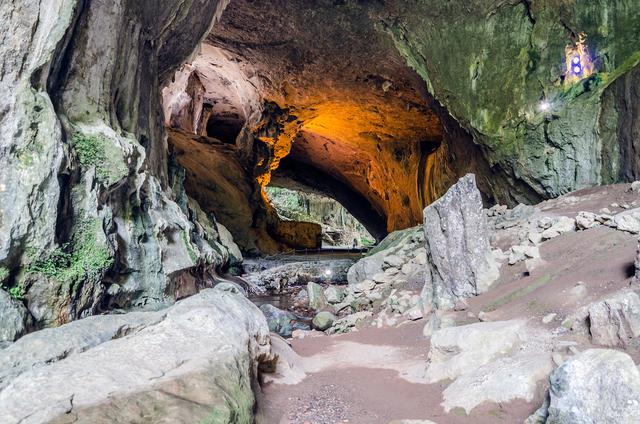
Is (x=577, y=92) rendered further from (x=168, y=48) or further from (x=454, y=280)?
(x=168, y=48)

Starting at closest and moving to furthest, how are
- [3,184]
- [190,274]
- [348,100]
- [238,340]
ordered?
[238,340], [3,184], [190,274], [348,100]

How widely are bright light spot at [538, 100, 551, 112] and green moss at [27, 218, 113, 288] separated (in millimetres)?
10822

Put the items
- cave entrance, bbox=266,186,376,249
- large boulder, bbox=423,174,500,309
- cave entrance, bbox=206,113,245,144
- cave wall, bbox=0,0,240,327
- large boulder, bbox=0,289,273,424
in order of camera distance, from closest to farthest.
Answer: large boulder, bbox=0,289,273,424
cave wall, bbox=0,0,240,327
large boulder, bbox=423,174,500,309
cave entrance, bbox=206,113,245,144
cave entrance, bbox=266,186,376,249

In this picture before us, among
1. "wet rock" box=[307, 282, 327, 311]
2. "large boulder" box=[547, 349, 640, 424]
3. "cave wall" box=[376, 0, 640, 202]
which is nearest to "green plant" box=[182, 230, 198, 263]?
"wet rock" box=[307, 282, 327, 311]

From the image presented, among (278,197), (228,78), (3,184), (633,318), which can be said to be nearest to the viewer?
(633,318)

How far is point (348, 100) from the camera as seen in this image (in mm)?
16828

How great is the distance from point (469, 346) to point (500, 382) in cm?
77

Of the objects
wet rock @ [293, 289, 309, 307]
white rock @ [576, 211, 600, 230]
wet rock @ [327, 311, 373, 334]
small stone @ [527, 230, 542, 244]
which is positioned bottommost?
wet rock @ [293, 289, 309, 307]

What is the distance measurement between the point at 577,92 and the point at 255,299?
32.8 feet

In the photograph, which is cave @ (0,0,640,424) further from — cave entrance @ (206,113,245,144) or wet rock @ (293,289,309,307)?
cave entrance @ (206,113,245,144)

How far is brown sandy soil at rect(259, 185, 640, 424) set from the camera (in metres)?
3.35

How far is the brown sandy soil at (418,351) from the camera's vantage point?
3352 millimetres

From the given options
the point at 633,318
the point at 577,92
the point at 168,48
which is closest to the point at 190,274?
the point at 168,48

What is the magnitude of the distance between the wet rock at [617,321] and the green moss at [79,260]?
5.62m
